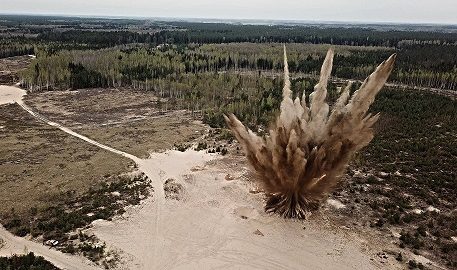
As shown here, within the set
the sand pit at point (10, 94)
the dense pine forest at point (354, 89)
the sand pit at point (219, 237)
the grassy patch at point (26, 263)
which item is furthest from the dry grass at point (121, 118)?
the grassy patch at point (26, 263)

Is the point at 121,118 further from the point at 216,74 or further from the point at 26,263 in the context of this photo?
the point at 26,263

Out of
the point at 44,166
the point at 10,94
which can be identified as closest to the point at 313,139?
the point at 44,166

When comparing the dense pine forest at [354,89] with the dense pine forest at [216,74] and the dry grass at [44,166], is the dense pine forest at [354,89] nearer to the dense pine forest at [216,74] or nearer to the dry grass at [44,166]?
the dense pine forest at [216,74]

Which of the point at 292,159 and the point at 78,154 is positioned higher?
the point at 292,159

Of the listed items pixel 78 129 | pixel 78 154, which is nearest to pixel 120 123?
pixel 78 129

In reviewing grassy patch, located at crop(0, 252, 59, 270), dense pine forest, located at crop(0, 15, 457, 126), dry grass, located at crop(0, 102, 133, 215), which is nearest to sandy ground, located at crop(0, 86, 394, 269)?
grassy patch, located at crop(0, 252, 59, 270)

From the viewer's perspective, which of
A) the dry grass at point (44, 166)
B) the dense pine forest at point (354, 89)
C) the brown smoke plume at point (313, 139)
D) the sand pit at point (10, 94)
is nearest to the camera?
the brown smoke plume at point (313, 139)

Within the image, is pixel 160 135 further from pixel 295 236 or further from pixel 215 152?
pixel 295 236
